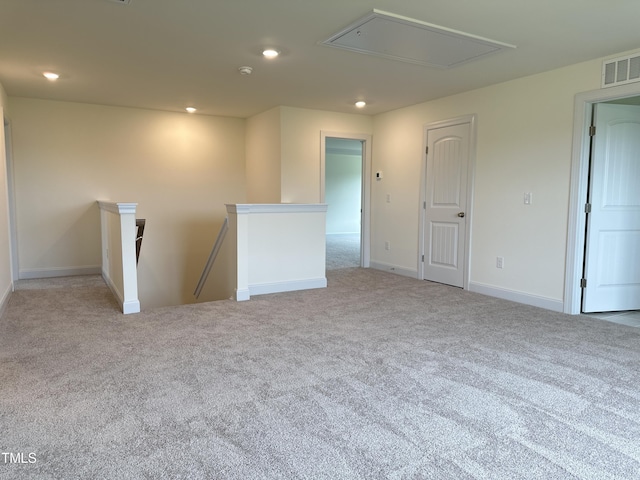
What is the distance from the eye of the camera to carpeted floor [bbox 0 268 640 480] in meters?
1.78

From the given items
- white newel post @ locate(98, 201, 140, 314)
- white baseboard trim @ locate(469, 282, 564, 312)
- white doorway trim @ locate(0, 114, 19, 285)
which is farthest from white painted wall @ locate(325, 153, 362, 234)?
white newel post @ locate(98, 201, 140, 314)

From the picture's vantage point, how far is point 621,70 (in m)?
3.62

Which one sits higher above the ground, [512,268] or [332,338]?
[512,268]

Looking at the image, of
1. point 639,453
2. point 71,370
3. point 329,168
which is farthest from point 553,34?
point 329,168

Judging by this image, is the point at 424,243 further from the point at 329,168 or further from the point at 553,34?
the point at 329,168

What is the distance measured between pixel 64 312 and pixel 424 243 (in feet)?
13.8

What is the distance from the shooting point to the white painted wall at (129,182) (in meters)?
5.62

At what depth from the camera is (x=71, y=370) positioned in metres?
2.68

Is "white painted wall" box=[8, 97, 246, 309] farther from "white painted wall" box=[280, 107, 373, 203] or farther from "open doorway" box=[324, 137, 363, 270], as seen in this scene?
"open doorway" box=[324, 137, 363, 270]

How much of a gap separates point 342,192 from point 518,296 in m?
8.92

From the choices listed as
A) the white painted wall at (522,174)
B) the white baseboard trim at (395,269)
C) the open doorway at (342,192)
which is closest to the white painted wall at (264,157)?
the white baseboard trim at (395,269)

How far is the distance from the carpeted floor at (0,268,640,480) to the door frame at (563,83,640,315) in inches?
10.4

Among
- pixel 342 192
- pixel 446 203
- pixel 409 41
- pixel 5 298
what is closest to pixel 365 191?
pixel 446 203

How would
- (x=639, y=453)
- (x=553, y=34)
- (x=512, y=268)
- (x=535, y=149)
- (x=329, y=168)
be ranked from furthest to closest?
(x=329, y=168) < (x=512, y=268) < (x=535, y=149) < (x=553, y=34) < (x=639, y=453)
